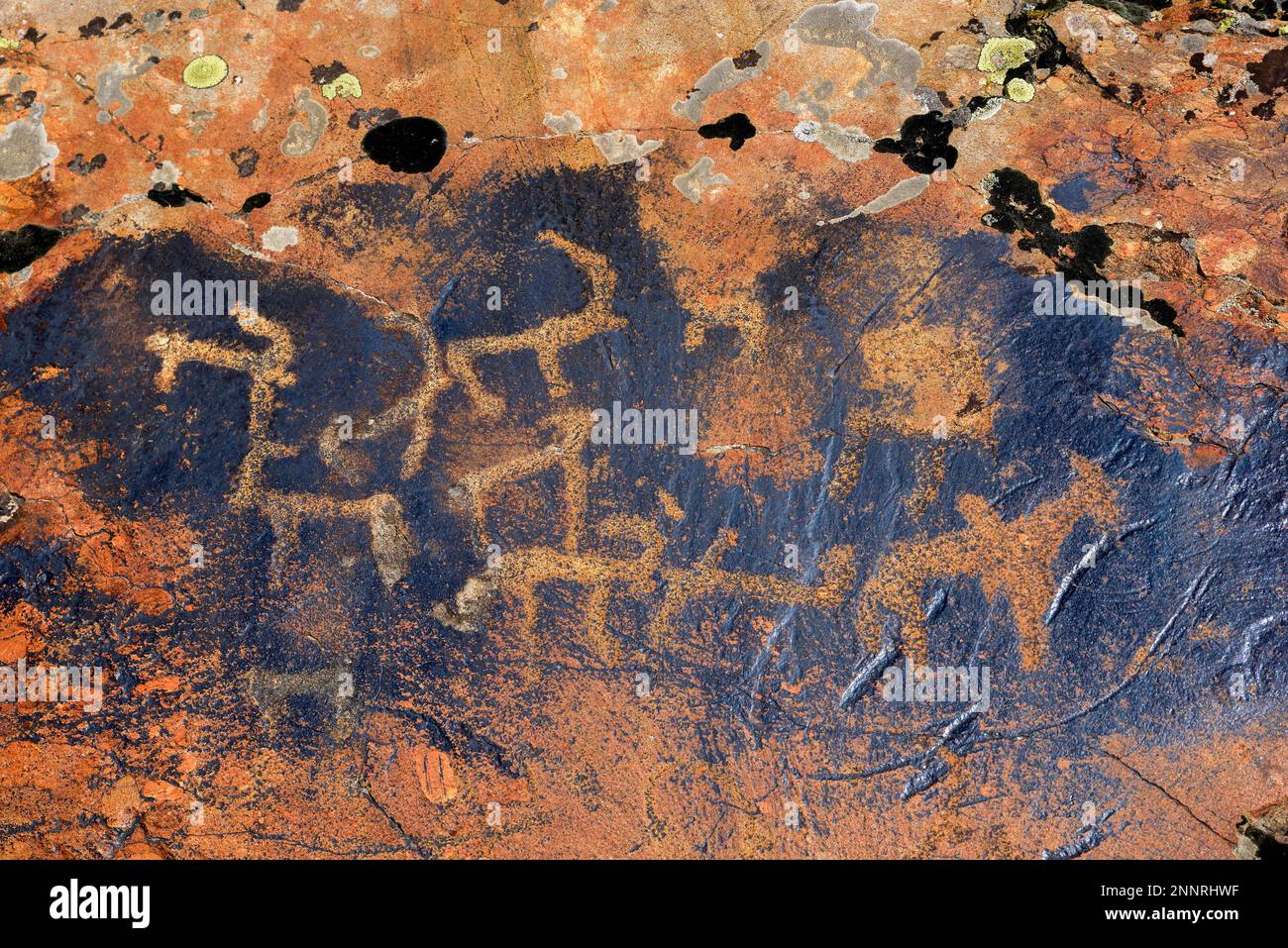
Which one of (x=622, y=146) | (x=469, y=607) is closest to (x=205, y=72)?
(x=622, y=146)

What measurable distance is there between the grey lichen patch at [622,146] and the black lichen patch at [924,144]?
755 mm

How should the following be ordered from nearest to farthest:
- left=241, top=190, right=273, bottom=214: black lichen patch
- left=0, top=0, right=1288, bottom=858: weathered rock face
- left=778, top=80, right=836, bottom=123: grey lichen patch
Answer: left=0, top=0, right=1288, bottom=858: weathered rock face
left=241, top=190, right=273, bottom=214: black lichen patch
left=778, top=80, right=836, bottom=123: grey lichen patch

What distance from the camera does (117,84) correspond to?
320 cm

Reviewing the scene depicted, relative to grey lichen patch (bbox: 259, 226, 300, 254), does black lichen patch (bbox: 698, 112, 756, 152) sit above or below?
above

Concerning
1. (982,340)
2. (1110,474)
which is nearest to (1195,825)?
(1110,474)

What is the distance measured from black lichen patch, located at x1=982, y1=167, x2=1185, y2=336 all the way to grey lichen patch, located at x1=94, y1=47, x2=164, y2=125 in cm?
284

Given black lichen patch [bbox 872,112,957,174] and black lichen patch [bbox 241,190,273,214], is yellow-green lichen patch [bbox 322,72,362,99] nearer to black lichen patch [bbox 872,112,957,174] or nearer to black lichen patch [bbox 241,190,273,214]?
black lichen patch [bbox 241,190,273,214]

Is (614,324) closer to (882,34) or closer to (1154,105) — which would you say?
(882,34)

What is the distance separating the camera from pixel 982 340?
2.95 m

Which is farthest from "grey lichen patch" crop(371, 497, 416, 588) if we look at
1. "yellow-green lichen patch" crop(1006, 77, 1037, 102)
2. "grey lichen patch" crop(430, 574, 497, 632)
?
"yellow-green lichen patch" crop(1006, 77, 1037, 102)

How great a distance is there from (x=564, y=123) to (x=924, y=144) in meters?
1.20

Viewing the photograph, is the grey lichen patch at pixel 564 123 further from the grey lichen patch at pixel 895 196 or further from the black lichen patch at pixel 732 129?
the grey lichen patch at pixel 895 196

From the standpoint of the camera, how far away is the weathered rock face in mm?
2803

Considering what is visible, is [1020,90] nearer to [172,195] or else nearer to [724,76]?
[724,76]
